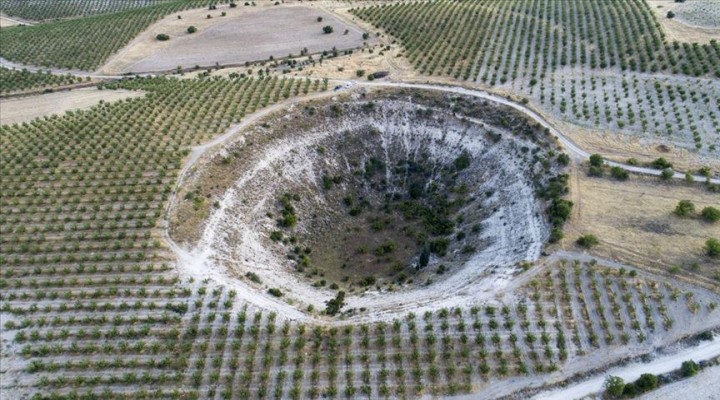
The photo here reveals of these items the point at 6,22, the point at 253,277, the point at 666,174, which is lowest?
the point at 253,277

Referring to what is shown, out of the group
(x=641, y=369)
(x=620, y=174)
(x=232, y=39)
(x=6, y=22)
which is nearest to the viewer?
(x=641, y=369)

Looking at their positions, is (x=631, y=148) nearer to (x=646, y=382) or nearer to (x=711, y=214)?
(x=711, y=214)

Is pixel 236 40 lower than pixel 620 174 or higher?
higher

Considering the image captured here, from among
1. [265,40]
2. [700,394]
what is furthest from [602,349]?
[265,40]

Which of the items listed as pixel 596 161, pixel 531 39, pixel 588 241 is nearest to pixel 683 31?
pixel 531 39

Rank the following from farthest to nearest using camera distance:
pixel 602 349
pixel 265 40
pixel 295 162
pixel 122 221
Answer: pixel 265 40 → pixel 295 162 → pixel 122 221 → pixel 602 349

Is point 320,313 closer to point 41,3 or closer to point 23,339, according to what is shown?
point 23,339
